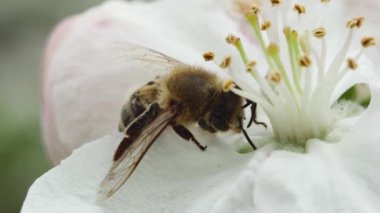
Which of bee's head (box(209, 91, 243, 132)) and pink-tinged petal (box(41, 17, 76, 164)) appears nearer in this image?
bee's head (box(209, 91, 243, 132))

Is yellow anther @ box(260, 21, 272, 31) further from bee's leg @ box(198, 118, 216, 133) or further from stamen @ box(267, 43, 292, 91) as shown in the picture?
bee's leg @ box(198, 118, 216, 133)

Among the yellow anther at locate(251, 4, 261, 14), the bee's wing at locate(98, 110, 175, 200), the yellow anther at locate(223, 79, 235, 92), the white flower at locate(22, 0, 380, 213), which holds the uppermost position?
the yellow anther at locate(251, 4, 261, 14)

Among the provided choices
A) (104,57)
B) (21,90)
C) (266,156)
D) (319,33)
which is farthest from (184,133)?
(21,90)

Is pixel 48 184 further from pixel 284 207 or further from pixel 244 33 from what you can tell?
pixel 244 33

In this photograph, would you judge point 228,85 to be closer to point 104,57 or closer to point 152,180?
point 152,180

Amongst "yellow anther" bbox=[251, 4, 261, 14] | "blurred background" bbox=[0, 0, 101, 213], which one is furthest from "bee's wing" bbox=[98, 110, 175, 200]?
"blurred background" bbox=[0, 0, 101, 213]

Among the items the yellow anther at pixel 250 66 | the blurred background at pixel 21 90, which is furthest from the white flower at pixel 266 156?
the blurred background at pixel 21 90

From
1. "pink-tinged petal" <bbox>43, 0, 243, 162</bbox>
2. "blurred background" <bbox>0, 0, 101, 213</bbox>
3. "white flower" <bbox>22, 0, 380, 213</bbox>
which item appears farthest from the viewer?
"blurred background" <bbox>0, 0, 101, 213</bbox>
